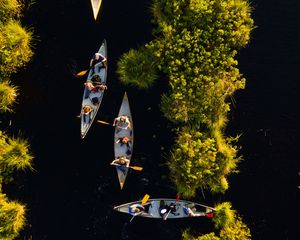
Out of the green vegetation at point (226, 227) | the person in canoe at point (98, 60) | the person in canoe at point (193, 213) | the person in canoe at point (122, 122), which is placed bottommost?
the green vegetation at point (226, 227)

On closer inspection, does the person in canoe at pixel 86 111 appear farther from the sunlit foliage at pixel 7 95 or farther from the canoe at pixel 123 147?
the sunlit foliage at pixel 7 95

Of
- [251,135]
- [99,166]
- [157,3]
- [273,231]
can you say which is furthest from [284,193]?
[157,3]

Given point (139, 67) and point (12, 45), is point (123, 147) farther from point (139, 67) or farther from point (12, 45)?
point (12, 45)

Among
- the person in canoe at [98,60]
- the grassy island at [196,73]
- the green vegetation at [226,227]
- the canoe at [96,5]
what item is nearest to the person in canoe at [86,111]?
the person in canoe at [98,60]

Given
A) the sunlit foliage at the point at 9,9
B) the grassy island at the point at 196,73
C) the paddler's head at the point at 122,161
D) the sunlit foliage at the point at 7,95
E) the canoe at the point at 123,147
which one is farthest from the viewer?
the canoe at the point at 123,147

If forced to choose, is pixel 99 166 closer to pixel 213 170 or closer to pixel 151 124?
pixel 151 124
